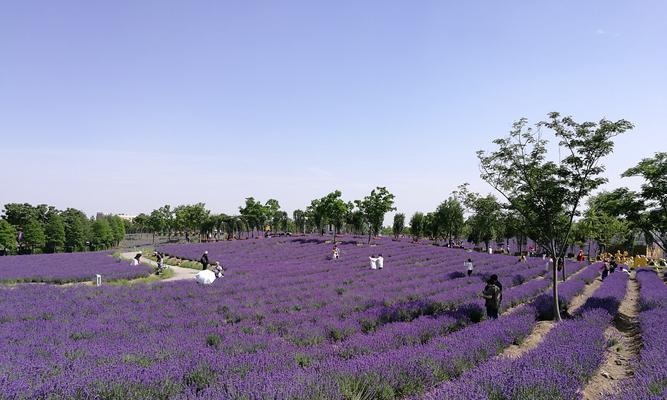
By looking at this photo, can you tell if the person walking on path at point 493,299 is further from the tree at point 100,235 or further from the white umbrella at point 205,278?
the tree at point 100,235

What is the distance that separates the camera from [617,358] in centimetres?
828

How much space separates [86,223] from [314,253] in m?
54.0

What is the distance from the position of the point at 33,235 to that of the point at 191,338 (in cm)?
6287

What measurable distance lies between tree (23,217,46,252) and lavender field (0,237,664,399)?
49827 millimetres

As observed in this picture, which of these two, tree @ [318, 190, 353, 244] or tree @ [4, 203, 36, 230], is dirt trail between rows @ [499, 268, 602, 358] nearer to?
tree @ [318, 190, 353, 244]

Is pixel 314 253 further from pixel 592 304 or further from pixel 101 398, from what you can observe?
pixel 101 398

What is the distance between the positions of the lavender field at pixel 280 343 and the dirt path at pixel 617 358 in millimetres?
476

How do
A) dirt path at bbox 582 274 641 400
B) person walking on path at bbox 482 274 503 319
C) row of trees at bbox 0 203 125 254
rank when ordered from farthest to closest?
row of trees at bbox 0 203 125 254 → person walking on path at bbox 482 274 503 319 → dirt path at bbox 582 274 641 400

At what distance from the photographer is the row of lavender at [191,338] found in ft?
14.4

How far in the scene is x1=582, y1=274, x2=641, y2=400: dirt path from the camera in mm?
6245

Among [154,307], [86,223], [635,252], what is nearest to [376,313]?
[154,307]

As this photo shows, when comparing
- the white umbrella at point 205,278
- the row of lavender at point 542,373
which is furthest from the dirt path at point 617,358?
the white umbrella at point 205,278

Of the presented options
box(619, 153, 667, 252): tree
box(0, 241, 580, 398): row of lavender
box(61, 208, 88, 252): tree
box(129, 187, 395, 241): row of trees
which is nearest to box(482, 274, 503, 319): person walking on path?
box(0, 241, 580, 398): row of lavender

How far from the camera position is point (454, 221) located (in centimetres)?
4881
